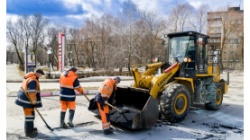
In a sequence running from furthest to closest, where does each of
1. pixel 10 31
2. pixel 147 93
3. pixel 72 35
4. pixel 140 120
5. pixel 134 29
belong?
1. pixel 72 35
2. pixel 134 29
3. pixel 10 31
4. pixel 147 93
5. pixel 140 120

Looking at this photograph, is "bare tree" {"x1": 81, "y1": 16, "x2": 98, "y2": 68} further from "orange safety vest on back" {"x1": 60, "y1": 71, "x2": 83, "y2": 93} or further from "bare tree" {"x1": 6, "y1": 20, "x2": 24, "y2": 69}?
"orange safety vest on back" {"x1": 60, "y1": 71, "x2": 83, "y2": 93}

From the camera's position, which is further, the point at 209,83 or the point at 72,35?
the point at 72,35

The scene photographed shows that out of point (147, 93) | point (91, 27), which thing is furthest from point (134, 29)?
point (147, 93)

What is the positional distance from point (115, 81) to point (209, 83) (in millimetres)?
3307

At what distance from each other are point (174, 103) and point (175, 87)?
378 millimetres

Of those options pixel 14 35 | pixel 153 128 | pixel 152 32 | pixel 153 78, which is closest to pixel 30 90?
pixel 153 128

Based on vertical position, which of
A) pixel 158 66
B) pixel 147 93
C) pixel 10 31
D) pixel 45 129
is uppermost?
pixel 10 31

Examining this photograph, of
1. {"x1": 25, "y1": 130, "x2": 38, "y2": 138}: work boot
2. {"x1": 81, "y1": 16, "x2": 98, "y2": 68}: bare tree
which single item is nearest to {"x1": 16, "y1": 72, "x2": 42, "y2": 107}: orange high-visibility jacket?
{"x1": 25, "y1": 130, "x2": 38, "y2": 138}: work boot

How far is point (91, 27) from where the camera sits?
22.8m

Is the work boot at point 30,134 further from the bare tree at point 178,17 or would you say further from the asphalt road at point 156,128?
the bare tree at point 178,17

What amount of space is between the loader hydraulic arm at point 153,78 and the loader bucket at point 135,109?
0.83 ft

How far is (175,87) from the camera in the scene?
4930mm

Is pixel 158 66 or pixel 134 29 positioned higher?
pixel 134 29
